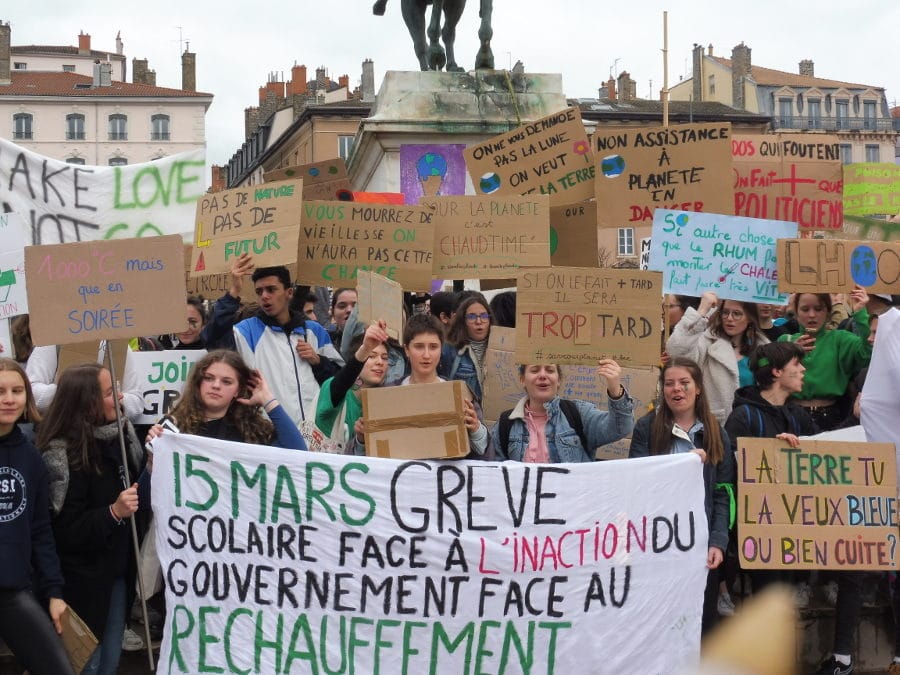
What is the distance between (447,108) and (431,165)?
0.51m

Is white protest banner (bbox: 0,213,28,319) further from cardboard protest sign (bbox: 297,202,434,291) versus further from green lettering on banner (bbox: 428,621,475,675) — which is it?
green lettering on banner (bbox: 428,621,475,675)

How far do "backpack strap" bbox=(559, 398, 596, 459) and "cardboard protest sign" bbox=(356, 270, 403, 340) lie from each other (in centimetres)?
86

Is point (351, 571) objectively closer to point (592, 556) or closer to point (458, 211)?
point (592, 556)

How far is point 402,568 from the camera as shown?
18.4ft

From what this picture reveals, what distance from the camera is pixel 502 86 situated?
11.8m

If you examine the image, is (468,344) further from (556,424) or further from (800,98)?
(800,98)

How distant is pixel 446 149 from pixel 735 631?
6.31 meters

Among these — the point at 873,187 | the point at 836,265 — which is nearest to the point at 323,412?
the point at 836,265

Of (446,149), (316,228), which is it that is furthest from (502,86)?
(316,228)

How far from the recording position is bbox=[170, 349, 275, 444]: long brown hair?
579 centimetres

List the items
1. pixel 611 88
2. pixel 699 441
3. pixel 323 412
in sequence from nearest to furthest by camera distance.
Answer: pixel 699 441, pixel 323 412, pixel 611 88

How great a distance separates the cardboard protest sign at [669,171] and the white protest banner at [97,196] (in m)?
2.60

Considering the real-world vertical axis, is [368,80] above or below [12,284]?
above

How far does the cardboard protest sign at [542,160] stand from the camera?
337 inches
